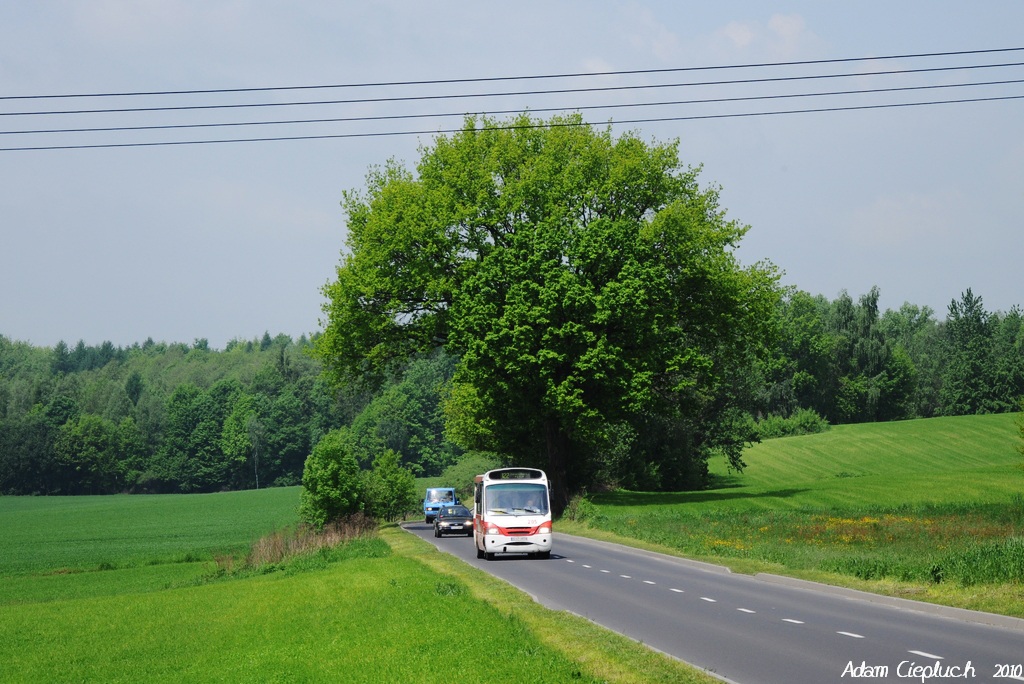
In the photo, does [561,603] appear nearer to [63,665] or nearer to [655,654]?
[655,654]

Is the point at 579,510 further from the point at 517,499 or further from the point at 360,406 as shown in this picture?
the point at 360,406

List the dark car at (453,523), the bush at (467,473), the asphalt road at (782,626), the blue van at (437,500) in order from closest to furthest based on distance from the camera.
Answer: the asphalt road at (782,626), the dark car at (453,523), the blue van at (437,500), the bush at (467,473)

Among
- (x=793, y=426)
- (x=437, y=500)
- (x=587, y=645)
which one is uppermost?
(x=793, y=426)

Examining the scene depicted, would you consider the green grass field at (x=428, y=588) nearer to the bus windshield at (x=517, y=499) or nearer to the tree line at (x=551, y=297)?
the bus windshield at (x=517, y=499)

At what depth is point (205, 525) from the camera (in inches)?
3504

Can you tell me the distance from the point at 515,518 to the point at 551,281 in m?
17.0

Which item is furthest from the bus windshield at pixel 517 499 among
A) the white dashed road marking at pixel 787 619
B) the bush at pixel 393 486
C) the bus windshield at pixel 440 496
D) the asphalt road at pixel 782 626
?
the bus windshield at pixel 440 496

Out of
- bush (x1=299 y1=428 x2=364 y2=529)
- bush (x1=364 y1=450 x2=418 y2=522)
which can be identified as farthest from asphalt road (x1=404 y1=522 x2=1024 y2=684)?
bush (x1=364 y1=450 x2=418 y2=522)

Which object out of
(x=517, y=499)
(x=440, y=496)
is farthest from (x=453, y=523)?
(x=440, y=496)

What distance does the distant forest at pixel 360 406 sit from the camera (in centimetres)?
13312

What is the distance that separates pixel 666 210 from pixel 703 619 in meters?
34.0

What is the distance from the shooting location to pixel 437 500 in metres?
63.9

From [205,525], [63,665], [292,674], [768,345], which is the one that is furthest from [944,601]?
[205,525]

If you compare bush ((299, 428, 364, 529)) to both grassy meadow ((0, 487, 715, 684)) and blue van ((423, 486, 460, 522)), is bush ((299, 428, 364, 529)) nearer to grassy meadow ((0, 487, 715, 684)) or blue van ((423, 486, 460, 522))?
grassy meadow ((0, 487, 715, 684))
